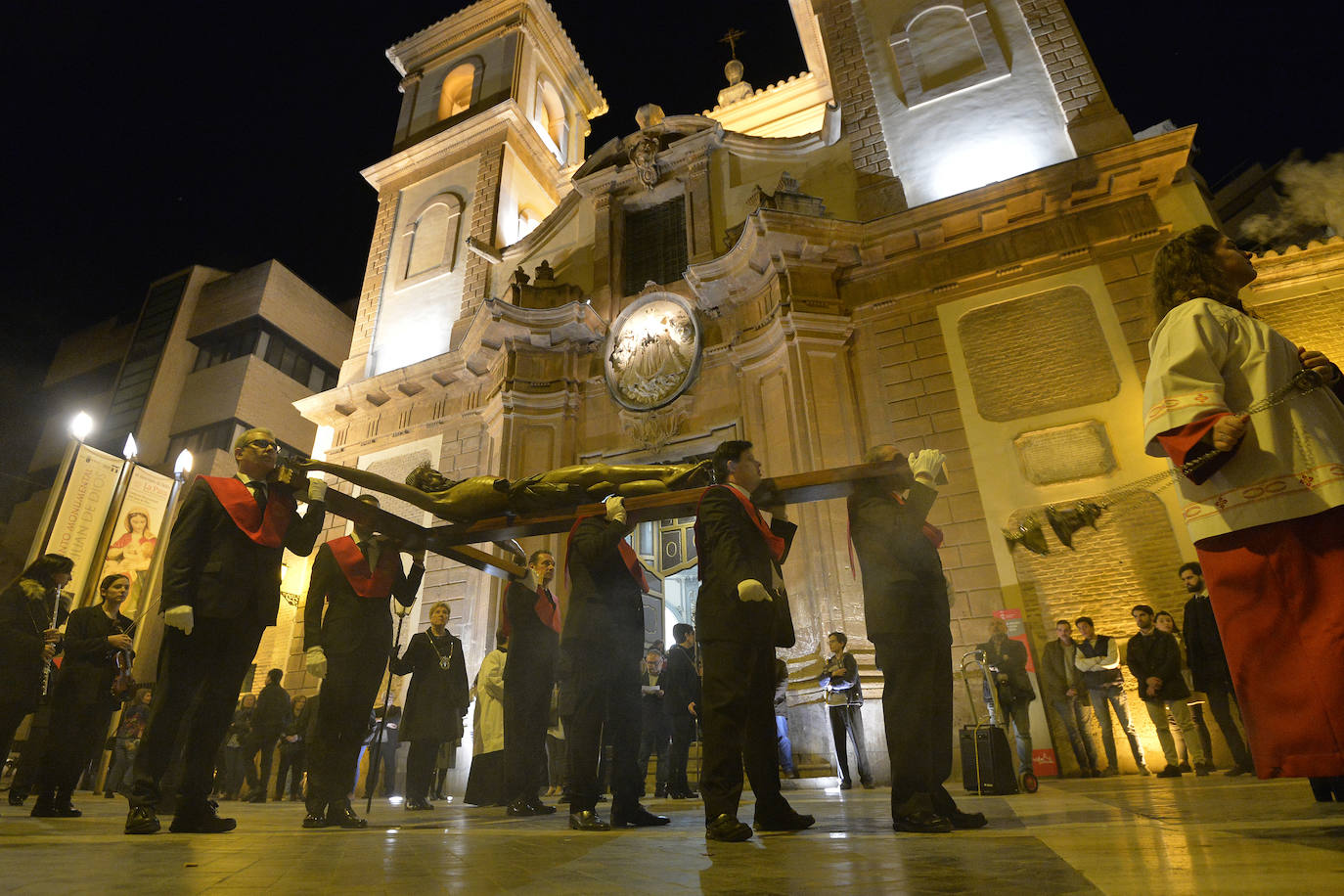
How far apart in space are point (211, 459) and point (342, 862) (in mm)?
23642

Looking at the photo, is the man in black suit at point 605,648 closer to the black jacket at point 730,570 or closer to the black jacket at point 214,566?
the black jacket at point 730,570

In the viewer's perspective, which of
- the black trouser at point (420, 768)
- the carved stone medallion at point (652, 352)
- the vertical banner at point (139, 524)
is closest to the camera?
the black trouser at point (420, 768)

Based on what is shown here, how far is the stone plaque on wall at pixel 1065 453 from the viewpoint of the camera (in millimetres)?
9195

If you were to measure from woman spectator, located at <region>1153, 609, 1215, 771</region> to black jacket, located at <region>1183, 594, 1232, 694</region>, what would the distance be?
0.27 meters

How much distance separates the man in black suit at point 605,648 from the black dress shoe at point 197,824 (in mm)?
1801

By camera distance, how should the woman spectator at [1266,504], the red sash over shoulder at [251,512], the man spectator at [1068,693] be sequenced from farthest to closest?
1. the man spectator at [1068,693]
2. the red sash over shoulder at [251,512]
3. the woman spectator at [1266,504]

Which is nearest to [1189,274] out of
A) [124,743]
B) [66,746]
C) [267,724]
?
[66,746]

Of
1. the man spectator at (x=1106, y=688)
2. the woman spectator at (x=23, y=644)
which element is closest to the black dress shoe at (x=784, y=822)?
the woman spectator at (x=23, y=644)

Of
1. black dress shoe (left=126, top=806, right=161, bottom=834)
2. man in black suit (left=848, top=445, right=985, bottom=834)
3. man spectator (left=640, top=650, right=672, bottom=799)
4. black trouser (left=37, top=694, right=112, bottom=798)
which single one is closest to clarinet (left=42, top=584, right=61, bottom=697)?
black trouser (left=37, top=694, right=112, bottom=798)

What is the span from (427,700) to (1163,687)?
6.91 metres

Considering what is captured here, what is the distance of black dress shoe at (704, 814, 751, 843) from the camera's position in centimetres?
290

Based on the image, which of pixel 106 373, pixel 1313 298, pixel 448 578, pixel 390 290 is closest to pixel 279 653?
pixel 448 578

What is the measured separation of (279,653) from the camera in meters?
13.4

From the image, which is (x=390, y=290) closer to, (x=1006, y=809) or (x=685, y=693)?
(x=685, y=693)
